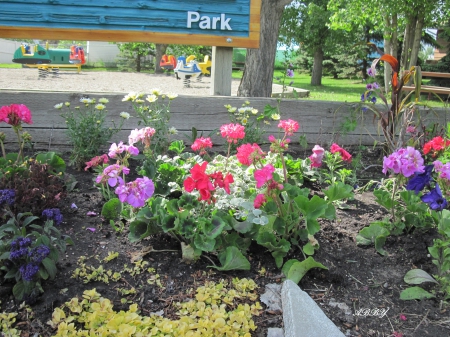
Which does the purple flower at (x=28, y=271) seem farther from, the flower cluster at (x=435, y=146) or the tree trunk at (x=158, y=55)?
the tree trunk at (x=158, y=55)

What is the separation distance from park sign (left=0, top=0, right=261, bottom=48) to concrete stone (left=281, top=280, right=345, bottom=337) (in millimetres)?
2843

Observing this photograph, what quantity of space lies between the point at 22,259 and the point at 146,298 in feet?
1.77

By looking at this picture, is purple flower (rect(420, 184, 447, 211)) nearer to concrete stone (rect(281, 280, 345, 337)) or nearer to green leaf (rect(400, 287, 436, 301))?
green leaf (rect(400, 287, 436, 301))

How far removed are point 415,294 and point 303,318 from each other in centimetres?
62

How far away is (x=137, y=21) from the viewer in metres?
3.96

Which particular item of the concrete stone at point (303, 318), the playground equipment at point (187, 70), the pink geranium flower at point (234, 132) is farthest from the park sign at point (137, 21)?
the playground equipment at point (187, 70)

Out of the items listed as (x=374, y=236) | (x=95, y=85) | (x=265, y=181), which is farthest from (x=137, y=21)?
(x=95, y=85)

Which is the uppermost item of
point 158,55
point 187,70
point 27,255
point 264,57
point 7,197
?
point 158,55

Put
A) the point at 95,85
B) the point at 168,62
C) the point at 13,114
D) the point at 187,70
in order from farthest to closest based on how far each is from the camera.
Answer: the point at 168,62
the point at 187,70
the point at 95,85
the point at 13,114

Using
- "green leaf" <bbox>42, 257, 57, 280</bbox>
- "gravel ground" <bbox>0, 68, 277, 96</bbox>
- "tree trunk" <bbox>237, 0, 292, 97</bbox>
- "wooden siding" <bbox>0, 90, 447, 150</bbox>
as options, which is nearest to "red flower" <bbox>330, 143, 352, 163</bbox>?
"wooden siding" <bbox>0, 90, 447, 150</bbox>

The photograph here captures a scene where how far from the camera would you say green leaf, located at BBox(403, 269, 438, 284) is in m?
2.05

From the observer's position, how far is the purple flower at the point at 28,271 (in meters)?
1.76

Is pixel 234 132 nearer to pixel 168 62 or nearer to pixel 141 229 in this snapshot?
pixel 141 229

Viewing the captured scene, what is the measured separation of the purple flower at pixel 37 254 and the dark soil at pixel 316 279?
0.18 meters
